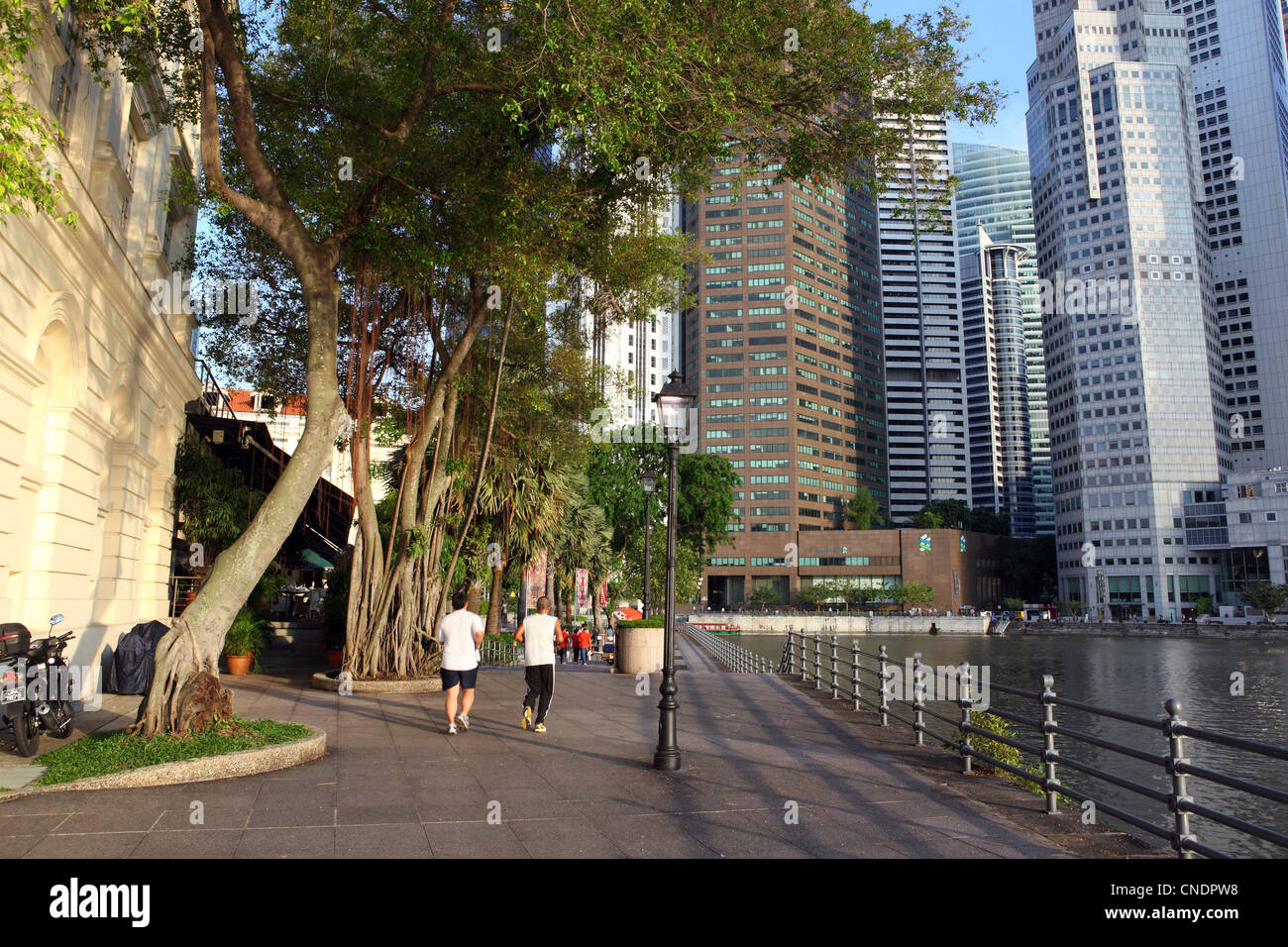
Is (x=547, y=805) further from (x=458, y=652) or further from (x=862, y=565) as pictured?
(x=862, y=565)

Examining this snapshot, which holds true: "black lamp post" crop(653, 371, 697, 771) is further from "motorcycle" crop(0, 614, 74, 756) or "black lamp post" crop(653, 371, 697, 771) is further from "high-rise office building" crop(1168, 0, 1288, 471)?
"high-rise office building" crop(1168, 0, 1288, 471)

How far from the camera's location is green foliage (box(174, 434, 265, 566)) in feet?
59.7

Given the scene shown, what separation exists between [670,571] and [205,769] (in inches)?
201

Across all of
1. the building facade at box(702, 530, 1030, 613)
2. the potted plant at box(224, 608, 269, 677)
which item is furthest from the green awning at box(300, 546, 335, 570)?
the building facade at box(702, 530, 1030, 613)

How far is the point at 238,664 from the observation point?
58.7 ft

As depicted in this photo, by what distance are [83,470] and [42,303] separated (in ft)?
10.0

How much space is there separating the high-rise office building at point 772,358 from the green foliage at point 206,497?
12312 cm

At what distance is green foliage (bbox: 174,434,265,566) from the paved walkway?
26.5 feet

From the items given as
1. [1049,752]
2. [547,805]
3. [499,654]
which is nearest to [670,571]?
[547,805]

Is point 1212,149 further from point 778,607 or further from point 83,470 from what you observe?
point 83,470

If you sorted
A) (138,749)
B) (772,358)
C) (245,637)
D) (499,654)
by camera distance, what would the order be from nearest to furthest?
1. (138,749)
2. (245,637)
3. (499,654)
4. (772,358)

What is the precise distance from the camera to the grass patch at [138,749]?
7.70 meters

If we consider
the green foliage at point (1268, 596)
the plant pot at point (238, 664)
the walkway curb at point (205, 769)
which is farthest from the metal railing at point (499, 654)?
the green foliage at point (1268, 596)
